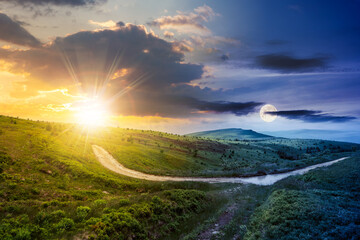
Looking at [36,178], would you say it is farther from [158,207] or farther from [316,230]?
[316,230]

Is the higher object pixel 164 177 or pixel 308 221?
pixel 308 221

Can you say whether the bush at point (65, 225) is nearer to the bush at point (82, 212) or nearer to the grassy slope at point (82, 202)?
the grassy slope at point (82, 202)

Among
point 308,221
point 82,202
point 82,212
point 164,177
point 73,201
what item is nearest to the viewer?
point 308,221

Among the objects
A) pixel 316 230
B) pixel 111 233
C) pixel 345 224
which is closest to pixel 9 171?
pixel 111 233

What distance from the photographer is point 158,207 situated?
65.0 feet

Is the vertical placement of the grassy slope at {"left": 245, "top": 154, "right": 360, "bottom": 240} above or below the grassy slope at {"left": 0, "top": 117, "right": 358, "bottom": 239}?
above

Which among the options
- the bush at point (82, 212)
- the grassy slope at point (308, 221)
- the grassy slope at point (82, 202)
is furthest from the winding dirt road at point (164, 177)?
the grassy slope at point (308, 221)

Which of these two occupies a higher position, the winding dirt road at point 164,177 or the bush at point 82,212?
the bush at point 82,212

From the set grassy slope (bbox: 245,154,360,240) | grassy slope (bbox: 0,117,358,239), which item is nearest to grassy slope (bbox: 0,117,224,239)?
grassy slope (bbox: 0,117,358,239)

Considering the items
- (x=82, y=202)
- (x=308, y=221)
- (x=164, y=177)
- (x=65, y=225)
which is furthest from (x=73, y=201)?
(x=164, y=177)

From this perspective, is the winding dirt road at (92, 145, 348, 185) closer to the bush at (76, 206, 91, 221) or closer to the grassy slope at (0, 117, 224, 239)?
the grassy slope at (0, 117, 224, 239)

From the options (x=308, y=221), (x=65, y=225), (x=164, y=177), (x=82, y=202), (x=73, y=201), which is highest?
(x=308, y=221)

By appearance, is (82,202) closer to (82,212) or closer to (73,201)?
(73,201)

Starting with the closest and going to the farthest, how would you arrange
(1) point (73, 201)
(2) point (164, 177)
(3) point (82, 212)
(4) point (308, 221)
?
(4) point (308, 221), (3) point (82, 212), (1) point (73, 201), (2) point (164, 177)
